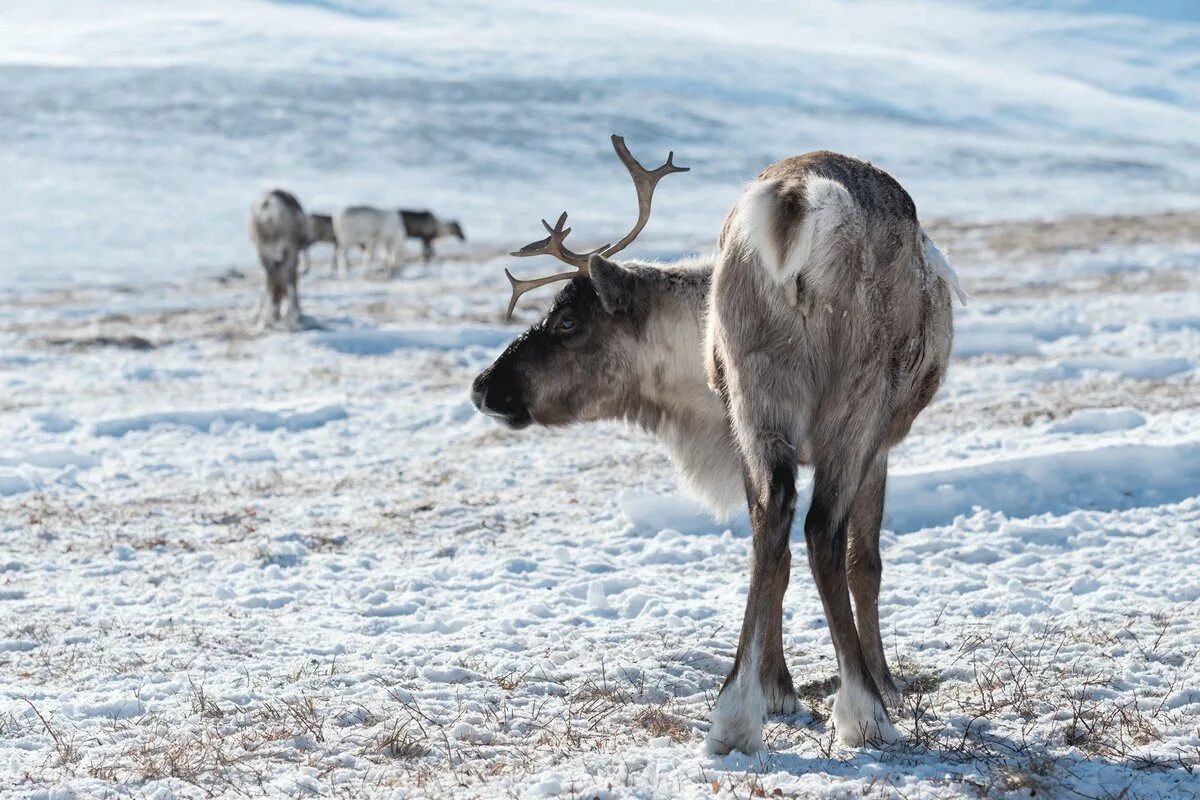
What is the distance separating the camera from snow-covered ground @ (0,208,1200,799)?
3.60 metres

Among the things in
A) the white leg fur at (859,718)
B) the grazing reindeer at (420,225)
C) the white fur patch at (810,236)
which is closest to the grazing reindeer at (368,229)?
the grazing reindeer at (420,225)

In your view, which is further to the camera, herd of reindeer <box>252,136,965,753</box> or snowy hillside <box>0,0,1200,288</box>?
snowy hillside <box>0,0,1200,288</box>

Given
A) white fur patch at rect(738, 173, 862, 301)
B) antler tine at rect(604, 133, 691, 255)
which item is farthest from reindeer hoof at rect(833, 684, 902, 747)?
antler tine at rect(604, 133, 691, 255)

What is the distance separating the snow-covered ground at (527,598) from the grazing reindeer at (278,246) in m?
4.35

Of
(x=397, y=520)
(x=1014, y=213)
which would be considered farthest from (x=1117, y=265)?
(x=1014, y=213)

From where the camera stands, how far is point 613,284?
487cm

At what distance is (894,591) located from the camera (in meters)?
5.50

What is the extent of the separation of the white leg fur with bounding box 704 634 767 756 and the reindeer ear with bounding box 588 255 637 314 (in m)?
1.75

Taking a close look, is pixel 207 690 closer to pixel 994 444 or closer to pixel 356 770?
pixel 356 770

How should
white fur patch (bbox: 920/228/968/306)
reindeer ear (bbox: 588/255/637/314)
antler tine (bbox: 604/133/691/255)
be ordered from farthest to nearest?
antler tine (bbox: 604/133/691/255) → reindeer ear (bbox: 588/255/637/314) → white fur patch (bbox: 920/228/968/306)

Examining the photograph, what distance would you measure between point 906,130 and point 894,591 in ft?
286

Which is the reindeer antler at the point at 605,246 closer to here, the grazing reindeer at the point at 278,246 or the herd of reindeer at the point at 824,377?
the herd of reindeer at the point at 824,377

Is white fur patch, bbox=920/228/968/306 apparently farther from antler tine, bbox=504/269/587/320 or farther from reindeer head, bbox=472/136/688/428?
antler tine, bbox=504/269/587/320

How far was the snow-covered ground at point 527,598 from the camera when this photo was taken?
142 inches
